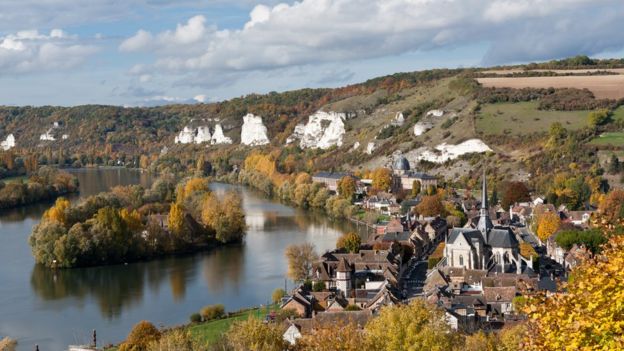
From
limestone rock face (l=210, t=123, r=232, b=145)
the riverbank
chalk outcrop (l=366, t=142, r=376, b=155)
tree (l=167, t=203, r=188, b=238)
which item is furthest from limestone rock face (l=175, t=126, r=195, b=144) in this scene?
the riverbank

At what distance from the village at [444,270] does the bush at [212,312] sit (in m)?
1.74

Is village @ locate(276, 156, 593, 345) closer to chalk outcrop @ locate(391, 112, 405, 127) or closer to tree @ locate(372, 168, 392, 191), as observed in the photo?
tree @ locate(372, 168, 392, 191)

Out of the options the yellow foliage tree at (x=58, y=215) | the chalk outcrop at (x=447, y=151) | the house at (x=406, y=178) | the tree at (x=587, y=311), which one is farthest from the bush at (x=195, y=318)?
the chalk outcrop at (x=447, y=151)

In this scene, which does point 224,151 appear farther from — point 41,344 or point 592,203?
point 41,344

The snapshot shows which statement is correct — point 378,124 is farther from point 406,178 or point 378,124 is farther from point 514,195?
point 514,195

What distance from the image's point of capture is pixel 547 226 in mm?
32625

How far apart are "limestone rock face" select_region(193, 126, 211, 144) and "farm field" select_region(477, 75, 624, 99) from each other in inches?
1461

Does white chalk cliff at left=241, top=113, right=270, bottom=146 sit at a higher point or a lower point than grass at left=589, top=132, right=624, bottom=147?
higher

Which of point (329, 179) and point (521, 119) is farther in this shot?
point (521, 119)

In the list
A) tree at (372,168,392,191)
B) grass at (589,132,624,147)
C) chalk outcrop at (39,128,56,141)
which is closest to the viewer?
grass at (589,132,624,147)

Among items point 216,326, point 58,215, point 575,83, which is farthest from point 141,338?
point 575,83

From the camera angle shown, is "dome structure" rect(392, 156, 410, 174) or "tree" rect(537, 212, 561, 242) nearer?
"tree" rect(537, 212, 561, 242)

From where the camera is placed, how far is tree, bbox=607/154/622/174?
4253 cm

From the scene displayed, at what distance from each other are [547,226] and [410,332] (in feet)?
69.0
